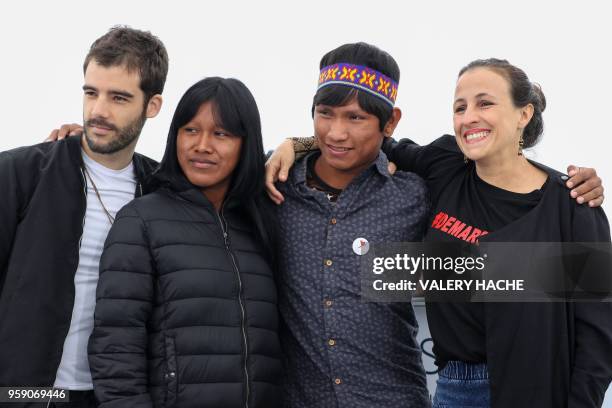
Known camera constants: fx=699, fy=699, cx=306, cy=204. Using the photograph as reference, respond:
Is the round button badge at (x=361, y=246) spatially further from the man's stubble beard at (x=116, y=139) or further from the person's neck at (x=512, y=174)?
the man's stubble beard at (x=116, y=139)

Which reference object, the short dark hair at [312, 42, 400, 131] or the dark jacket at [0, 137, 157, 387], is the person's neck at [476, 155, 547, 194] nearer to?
the short dark hair at [312, 42, 400, 131]

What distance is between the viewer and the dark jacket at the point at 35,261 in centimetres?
235

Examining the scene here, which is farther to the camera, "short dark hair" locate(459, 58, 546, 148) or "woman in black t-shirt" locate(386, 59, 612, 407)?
"short dark hair" locate(459, 58, 546, 148)

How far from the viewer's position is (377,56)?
2943 millimetres

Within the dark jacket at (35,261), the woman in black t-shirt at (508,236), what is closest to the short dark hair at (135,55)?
the dark jacket at (35,261)

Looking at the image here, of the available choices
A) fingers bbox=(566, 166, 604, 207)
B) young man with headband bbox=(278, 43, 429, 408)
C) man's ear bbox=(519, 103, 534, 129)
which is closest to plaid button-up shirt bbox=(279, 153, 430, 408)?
young man with headband bbox=(278, 43, 429, 408)

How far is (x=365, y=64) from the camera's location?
290cm

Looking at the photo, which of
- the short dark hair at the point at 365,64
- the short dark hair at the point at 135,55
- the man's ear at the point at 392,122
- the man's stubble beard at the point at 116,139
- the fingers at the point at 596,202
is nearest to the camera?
the fingers at the point at 596,202

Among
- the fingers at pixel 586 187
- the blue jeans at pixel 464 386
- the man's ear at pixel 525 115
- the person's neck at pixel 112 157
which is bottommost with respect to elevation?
the blue jeans at pixel 464 386

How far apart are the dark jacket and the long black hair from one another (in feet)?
1.17

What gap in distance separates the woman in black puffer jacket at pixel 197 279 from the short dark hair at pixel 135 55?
32cm

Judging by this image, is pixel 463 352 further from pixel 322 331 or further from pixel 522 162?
pixel 522 162

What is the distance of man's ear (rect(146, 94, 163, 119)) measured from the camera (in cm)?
283

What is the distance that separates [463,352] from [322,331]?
53 centimetres
